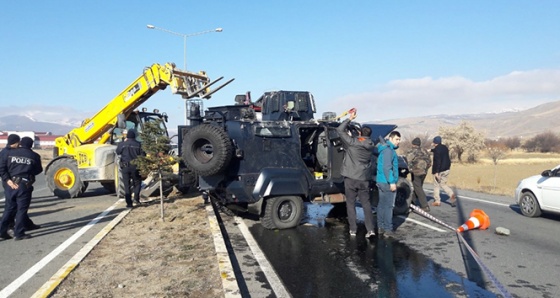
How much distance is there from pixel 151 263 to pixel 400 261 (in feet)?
11.7

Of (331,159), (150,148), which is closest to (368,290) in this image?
(331,159)

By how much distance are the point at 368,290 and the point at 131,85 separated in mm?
10695

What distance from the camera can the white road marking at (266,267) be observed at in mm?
4837

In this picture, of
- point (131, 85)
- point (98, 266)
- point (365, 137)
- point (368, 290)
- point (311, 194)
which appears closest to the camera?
point (368, 290)

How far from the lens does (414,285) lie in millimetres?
5055

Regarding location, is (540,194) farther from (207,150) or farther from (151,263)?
(151,263)

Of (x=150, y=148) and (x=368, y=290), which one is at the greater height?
(x=150, y=148)

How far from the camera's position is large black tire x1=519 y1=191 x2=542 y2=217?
9.51m

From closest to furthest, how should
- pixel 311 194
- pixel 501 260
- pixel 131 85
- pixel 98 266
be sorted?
pixel 98 266
pixel 501 260
pixel 311 194
pixel 131 85

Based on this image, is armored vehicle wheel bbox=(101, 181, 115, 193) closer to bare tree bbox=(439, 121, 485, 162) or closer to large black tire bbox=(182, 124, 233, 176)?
large black tire bbox=(182, 124, 233, 176)

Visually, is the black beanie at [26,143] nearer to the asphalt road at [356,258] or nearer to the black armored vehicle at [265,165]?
the asphalt road at [356,258]

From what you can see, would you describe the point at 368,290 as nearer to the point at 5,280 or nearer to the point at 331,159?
the point at 331,159

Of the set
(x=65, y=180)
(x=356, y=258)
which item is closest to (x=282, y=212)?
(x=356, y=258)

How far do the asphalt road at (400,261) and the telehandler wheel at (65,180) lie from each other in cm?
659
